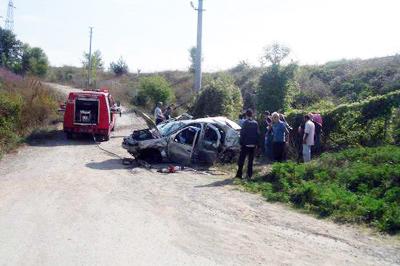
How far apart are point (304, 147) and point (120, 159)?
641 cm

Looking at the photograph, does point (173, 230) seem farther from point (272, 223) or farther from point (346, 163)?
point (346, 163)

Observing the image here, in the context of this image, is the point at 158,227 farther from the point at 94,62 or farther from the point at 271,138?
the point at 94,62

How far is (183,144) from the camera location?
648 inches

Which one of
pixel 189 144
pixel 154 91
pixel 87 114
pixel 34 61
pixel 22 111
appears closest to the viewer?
pixel 189 144

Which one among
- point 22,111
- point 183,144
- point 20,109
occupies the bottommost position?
point 183,144

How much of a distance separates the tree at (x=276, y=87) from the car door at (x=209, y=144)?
21.8 ft

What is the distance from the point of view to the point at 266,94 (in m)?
A: 22.6

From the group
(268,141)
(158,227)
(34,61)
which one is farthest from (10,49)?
(158,227)

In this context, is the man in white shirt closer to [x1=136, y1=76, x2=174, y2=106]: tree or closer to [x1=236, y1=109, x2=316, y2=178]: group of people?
[x1=236, y1=109, x2=316, y2=178]: group of people

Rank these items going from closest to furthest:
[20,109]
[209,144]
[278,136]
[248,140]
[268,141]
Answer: [248,140], [278,136], [209,144], [268,141], [20,109]

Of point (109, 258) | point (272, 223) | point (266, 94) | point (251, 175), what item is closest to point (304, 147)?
point (251, 175)

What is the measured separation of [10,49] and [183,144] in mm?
49272

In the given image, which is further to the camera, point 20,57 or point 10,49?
point 20,57

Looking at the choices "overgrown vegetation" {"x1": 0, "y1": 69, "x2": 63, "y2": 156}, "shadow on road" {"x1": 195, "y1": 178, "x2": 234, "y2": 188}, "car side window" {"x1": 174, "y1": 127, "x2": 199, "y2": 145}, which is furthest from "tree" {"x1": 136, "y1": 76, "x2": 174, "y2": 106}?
"shadow on road" {"x1": 195, "y1": 178, "x2": 234, "y2": 188}
